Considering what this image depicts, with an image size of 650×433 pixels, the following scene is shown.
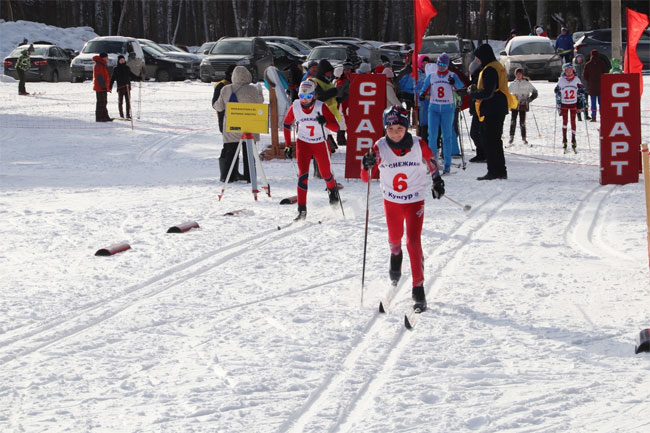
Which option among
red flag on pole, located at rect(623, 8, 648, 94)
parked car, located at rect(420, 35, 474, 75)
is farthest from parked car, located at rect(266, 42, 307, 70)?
red flag on pole, located at rect(623, 8, 648, 94)

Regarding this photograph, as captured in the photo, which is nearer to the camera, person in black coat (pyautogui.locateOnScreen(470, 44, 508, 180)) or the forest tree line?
person in black coat (pyautogui.locateOnScreen(470, 44, 508, 180))

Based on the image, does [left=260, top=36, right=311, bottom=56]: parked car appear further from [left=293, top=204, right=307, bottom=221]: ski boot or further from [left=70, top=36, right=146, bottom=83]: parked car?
[left=293, top=204, right=307, bottom=221]: ski boot

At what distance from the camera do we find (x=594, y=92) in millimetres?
20656

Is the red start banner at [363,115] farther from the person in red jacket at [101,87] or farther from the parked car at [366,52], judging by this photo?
the parked car at [366,52]

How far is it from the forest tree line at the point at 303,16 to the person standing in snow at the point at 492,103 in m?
33.9

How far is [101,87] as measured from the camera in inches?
844

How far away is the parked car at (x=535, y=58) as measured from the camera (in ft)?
99.9

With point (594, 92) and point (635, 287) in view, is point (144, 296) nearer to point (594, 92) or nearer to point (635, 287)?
point (635, 287)

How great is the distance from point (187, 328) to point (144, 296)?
3.42 feet

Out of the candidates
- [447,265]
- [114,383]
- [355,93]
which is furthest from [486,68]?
[114,383]

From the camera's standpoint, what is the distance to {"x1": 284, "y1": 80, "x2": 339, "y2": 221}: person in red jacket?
10.7m

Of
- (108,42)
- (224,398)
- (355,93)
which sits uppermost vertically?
(108,42)

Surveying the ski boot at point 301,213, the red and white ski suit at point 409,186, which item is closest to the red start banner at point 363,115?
the ski boot at point 301,213

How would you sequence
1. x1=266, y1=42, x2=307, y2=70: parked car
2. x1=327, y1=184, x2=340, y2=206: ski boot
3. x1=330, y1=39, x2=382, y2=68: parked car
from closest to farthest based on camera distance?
x1=327, y1=184, x2=340, y2=206: ski boot
x1=266, y1=42, x2=307, y2=70: parked car
x1=330, y1=39, x2=382, y2=68: parked car
